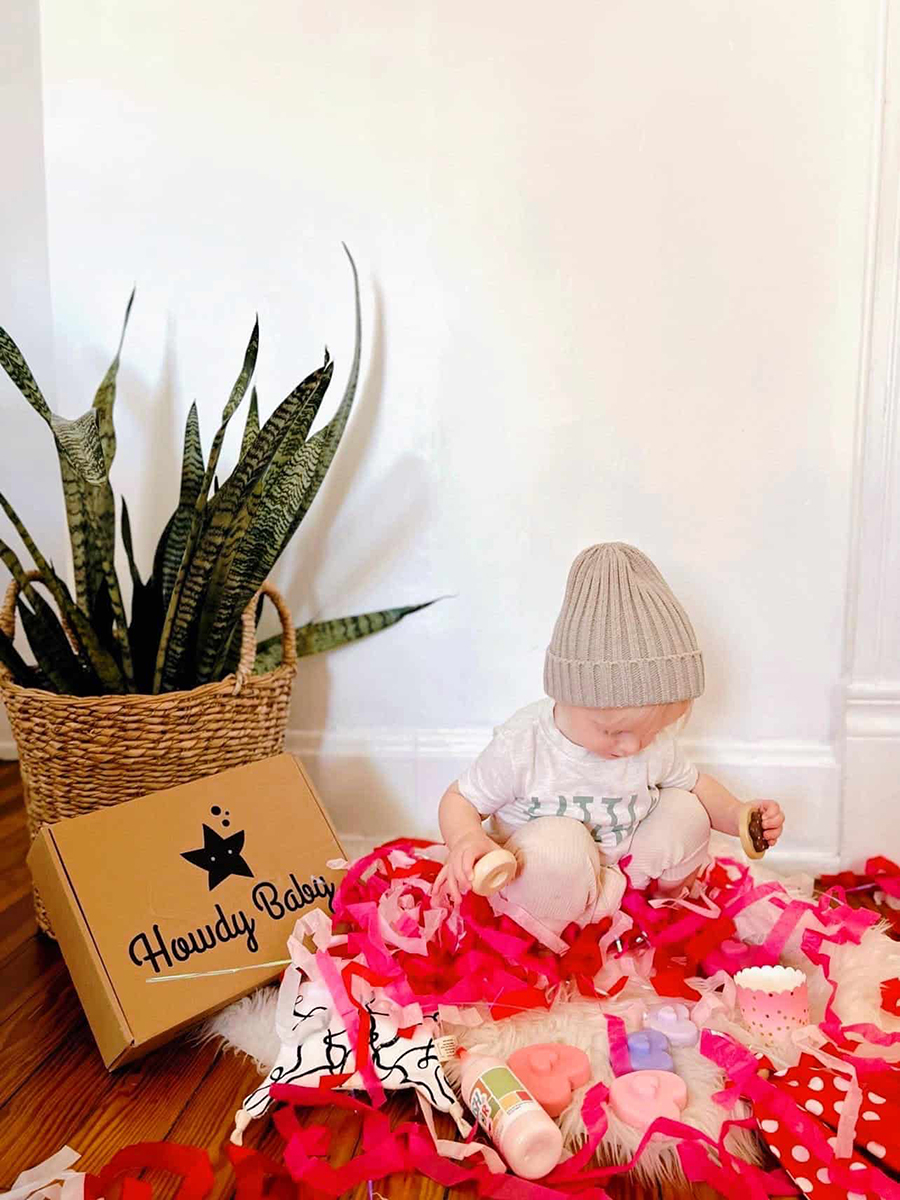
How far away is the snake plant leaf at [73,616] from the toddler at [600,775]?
1.51ft

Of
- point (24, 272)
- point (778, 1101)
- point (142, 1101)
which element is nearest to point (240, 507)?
point (142, 1101)

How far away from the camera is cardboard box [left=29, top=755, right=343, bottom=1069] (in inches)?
38.5

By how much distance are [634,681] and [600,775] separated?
6.4 inches

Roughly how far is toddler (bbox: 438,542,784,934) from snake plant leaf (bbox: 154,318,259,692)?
40cm

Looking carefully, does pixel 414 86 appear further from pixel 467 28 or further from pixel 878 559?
pixel 878 559

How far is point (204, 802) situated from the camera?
116 centimetres

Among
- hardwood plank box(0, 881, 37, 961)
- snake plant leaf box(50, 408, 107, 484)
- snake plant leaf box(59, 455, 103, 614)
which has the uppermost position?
snake plant leaf box(50, 408, 107, 484)

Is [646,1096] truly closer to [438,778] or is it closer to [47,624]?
[438,778]

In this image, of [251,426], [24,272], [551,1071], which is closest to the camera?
[551,1071]

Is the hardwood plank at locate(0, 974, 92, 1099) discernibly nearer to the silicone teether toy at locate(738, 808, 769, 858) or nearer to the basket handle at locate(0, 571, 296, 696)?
the basket handle at locate(0, 571, 296, 696)

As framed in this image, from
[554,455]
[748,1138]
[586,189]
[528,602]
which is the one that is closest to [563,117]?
[586,189]

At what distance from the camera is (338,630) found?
1.51 meters

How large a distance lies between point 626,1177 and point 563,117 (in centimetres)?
136

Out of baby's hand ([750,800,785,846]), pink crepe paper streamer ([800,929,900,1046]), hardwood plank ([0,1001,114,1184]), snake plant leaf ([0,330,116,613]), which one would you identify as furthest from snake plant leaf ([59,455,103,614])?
pink crepe paper streamer ([800,929,900,1046])
